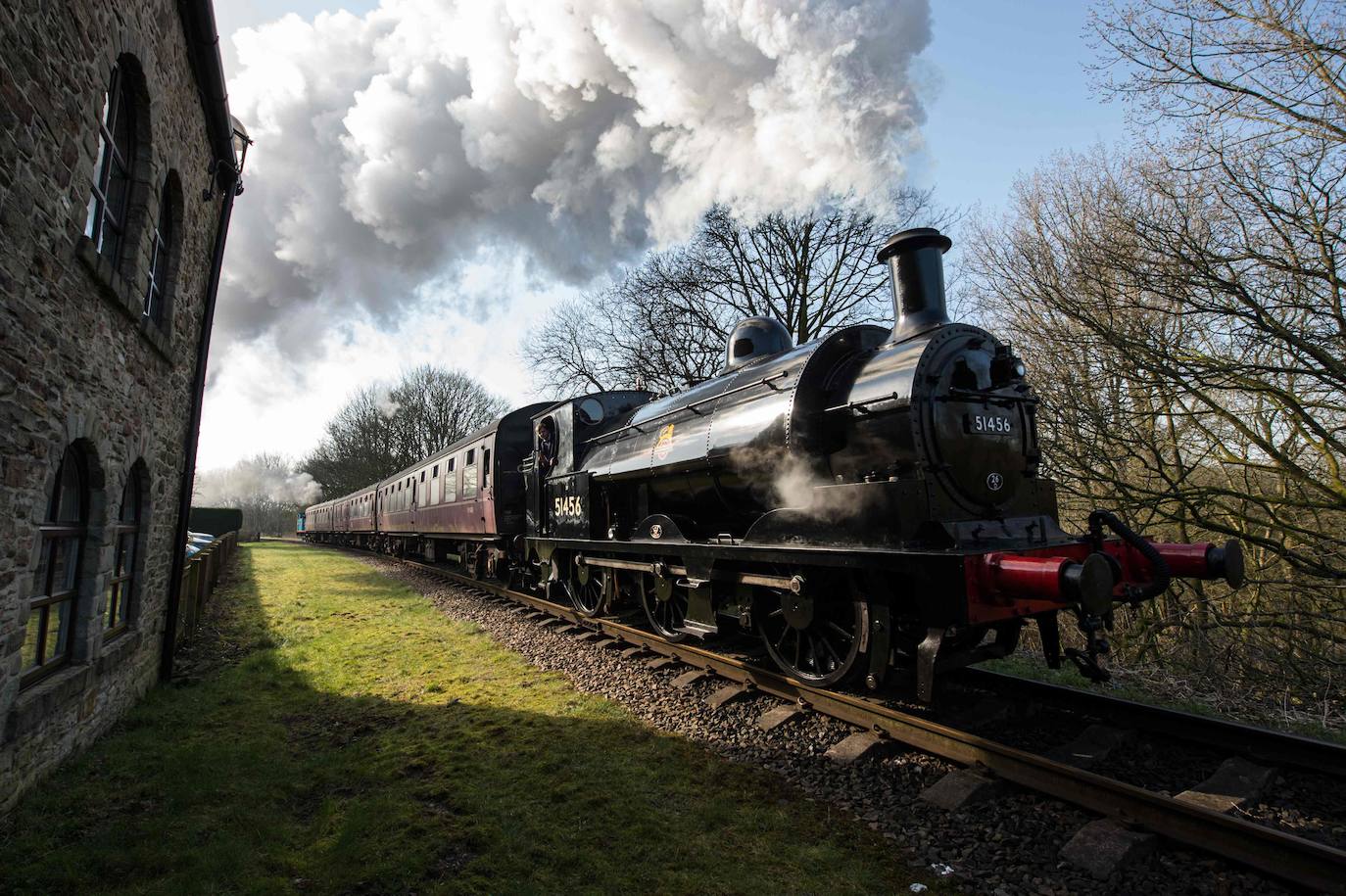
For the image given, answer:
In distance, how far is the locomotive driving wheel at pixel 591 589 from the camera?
27.4ft

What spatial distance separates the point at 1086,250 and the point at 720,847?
25.5ft

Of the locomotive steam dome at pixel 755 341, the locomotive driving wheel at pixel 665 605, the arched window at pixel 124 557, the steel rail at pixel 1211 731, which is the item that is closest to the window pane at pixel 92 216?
the arched window at pixel 124 557

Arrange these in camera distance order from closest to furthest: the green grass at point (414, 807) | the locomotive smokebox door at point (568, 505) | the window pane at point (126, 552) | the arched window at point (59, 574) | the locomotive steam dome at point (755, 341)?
the green grass at point (414, 807) < the arched window at point (59, 574) < the window pane at point (126, 552) < the locomotive steam dome at point (755, 341) < the locomotive smokebox door at point (568, 505)

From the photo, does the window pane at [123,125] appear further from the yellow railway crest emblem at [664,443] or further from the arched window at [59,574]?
the yellow railway crest emblem at [664,443]

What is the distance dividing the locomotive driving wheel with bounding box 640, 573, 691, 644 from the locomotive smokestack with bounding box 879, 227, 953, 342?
3493 millimetres

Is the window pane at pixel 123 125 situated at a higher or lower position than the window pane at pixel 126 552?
higher

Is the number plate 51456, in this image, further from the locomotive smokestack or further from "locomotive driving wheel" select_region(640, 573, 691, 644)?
"locomotive driving wheel" select_region(640, 573, 691, 644)

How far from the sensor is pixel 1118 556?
4910 millimetres

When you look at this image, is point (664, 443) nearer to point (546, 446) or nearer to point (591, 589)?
point (591, 589)

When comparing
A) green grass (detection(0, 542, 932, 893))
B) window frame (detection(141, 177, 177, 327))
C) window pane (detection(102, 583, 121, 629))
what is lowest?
green grass (detection(0, 542, 932, 893))

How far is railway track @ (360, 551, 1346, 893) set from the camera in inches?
116

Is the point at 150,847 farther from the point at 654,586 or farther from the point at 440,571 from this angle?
the point at 440,571

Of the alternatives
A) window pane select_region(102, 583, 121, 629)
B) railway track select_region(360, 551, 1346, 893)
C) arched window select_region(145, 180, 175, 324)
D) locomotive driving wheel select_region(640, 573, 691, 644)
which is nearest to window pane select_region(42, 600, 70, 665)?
window pane select_region(102, 583, 121, 629)

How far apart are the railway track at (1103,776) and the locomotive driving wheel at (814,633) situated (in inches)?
6.8
